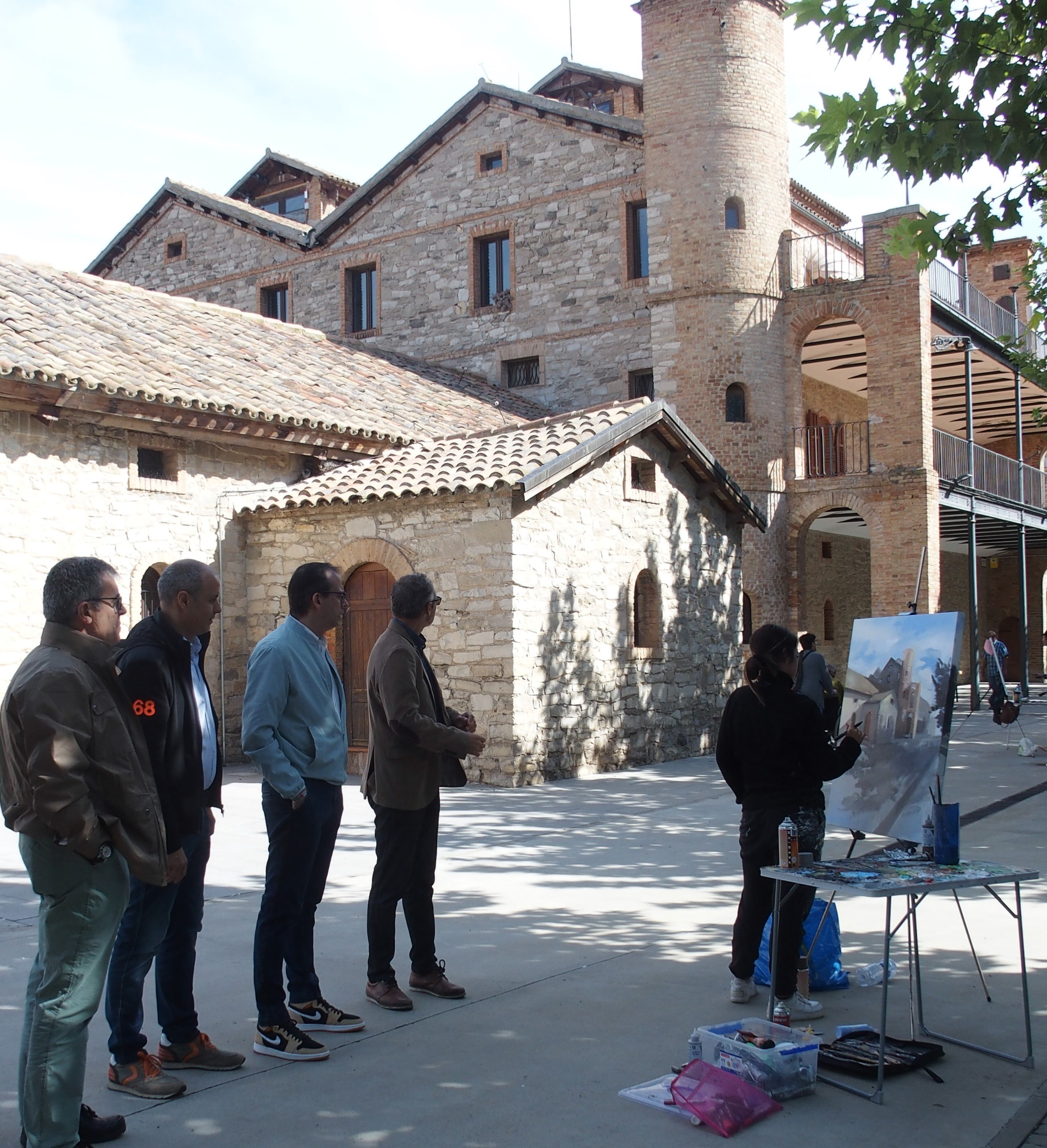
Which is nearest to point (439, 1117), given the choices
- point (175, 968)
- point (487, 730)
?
point (175, 968)

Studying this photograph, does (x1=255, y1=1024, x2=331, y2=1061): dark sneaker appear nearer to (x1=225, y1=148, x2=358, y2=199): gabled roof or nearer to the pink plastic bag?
the pink plastic bag

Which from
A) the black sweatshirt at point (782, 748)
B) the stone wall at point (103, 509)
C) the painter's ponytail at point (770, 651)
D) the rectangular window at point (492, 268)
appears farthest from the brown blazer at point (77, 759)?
the rectangular window at point (492, 268)

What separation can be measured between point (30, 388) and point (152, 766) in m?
9.12

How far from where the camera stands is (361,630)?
527 inches

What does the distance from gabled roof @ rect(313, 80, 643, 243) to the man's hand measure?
19843mm

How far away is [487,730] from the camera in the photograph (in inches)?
477

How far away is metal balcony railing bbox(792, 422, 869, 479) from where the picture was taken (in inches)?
821

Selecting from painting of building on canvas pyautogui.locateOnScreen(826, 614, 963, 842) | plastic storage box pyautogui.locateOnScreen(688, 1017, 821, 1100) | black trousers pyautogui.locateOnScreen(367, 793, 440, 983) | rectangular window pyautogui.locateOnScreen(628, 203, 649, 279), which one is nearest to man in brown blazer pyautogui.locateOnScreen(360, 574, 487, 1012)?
black trousers pyautogui.locateOnScreen(367, 793, 440, 983)

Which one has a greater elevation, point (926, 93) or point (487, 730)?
point (926, 93)

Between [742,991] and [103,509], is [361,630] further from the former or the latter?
[742,991]

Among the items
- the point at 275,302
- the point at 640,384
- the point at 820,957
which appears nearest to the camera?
the point at 820,957

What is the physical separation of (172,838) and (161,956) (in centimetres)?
62

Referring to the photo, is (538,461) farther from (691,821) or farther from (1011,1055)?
(1011,1055)

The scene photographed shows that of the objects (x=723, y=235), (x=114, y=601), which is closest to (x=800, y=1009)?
(x=114, y=601)
